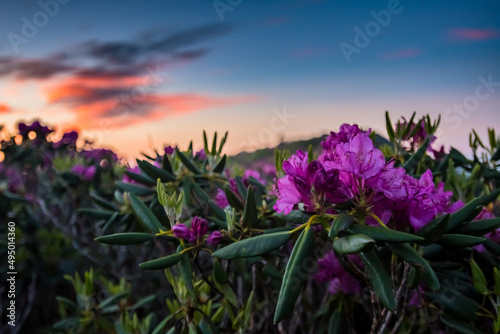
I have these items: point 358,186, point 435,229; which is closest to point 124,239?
point 358,186

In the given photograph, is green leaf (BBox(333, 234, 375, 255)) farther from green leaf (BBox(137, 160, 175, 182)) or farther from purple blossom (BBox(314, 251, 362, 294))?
green leaf (BBox(137, 160, 175, 182))

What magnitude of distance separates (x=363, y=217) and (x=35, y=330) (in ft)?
12.6

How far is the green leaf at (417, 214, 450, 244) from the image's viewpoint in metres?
1.04

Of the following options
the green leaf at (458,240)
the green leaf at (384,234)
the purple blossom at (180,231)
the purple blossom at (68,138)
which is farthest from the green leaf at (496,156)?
the purple blossom at (68,138)

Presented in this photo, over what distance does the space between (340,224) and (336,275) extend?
0.89 m

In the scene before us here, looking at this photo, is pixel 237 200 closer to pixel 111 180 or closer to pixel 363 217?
pixel 363 217

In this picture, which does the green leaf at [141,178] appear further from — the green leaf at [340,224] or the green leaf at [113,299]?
the green leaf at [340,224]

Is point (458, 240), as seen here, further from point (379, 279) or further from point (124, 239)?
point (124, 239)

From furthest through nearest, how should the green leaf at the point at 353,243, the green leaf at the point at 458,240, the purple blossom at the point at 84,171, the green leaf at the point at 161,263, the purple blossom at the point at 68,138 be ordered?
the purple blossom at the point at 68,138 < the purple blossom at the point at 84,171 < the green leaf at the point at 161,263 < the green leaf at the point at 458,240 < the green leaf at the point at 353,243

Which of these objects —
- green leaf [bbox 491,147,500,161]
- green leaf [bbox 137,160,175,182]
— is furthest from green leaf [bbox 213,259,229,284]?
green leaf [bbox 491,147,500,161]

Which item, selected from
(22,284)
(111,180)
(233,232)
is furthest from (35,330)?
(233,232)

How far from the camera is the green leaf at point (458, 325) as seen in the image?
144cm

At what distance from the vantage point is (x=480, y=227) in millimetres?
1229

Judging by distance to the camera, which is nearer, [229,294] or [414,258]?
[414,258]
